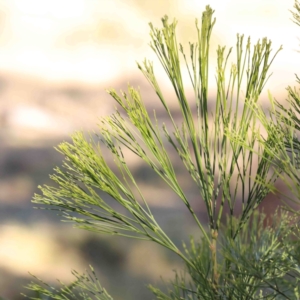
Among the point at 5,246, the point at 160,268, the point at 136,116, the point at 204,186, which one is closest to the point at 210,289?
the point at 204,186

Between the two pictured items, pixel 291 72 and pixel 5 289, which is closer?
pixel 5 289

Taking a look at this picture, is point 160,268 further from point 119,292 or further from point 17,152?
point 17,152

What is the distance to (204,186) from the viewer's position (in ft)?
4.24

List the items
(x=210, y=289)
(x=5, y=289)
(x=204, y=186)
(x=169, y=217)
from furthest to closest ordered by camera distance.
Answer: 1. (x=169, y=217)
2. (x=5, y=289)
3. (x=204, y=186)
4. (x=210, y=289)

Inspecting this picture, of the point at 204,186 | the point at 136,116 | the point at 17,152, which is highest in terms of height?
the point at 136,116

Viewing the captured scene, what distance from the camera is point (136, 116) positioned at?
1.21 metres

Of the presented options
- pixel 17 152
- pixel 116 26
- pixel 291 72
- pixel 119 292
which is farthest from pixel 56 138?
pixel 291 72

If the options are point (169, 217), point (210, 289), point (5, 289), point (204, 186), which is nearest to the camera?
point (210, 289)

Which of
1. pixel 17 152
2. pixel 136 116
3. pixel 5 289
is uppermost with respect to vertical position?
pixel 136 116

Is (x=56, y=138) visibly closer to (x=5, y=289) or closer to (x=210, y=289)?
(x=5, y=289)

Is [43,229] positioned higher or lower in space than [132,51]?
lower

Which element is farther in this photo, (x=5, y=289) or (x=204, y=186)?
(x=5, y=289)

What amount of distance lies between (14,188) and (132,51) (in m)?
1.39

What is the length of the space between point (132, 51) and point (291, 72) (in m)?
1.24
